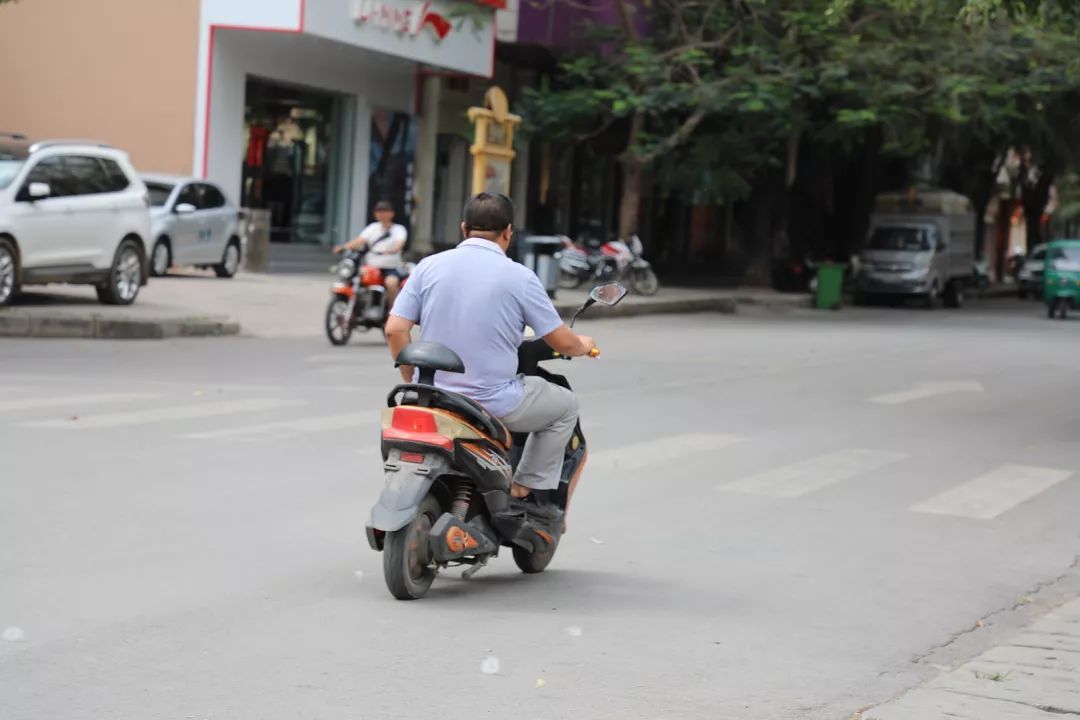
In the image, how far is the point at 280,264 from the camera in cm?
3244

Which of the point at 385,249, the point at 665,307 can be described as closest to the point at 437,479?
the point at 385,249

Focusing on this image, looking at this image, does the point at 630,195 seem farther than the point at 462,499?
Yes

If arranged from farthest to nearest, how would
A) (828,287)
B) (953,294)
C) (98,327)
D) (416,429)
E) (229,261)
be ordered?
(953,294)
(828,287)
(229,261)
(98,327)
(416,429)

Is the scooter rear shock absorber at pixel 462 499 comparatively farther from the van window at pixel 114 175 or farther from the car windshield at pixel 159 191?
the car windshield at pixel 159 191

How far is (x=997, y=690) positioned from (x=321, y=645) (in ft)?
7.60

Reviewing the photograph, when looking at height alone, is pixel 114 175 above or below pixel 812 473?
above

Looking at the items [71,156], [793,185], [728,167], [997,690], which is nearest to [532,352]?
[997,690]

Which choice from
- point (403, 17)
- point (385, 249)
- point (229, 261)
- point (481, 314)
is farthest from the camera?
point (403, 17)

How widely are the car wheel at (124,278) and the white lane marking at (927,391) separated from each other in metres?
9.95

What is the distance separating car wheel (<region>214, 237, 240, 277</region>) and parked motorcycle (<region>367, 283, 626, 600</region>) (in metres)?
21.7

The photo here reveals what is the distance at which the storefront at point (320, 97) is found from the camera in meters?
29.4

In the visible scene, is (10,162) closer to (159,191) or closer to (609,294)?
(159,191)

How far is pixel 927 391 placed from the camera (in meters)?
17.1

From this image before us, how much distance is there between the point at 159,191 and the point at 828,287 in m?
16.4
